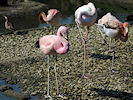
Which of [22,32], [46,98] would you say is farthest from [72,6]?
[46,98]

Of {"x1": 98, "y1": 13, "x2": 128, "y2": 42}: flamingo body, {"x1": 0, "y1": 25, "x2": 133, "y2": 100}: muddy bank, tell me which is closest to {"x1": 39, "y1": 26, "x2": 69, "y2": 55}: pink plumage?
{"x1": 0, "y1": 25, "x2": 133, "y2": 100}: muddy bank

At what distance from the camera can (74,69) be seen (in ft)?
21.8

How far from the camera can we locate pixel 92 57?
7.41 m

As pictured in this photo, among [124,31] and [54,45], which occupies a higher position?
[124,31]

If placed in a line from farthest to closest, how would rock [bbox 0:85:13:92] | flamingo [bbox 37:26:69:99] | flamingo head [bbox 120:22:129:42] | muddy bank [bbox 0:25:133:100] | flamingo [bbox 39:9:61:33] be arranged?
flamingo [bbox 39:9:61:33], flamingo head [bbox 120:22:129:42], rock [bbox 0:85:13:92], muddy bank [bbox 0:25:133:100], flamingo [bbox 37:26:69:99]

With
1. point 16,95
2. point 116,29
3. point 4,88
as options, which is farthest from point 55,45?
point 116,29

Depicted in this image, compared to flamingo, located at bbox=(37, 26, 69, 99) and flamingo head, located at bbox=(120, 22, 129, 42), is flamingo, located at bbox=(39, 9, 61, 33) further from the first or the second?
flamingo, located at bbox=(37, 26, 69, 99)

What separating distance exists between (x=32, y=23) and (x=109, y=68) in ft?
23.9

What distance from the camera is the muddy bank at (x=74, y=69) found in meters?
5.58

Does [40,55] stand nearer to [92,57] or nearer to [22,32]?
[92,57]

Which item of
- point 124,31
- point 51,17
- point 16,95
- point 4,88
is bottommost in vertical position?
point 16,95

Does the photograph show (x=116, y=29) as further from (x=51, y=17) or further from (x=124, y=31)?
(x=51, y=17)

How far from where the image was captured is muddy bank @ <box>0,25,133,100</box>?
5.58m

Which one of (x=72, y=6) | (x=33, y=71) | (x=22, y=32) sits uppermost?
(x=72, y=6)
